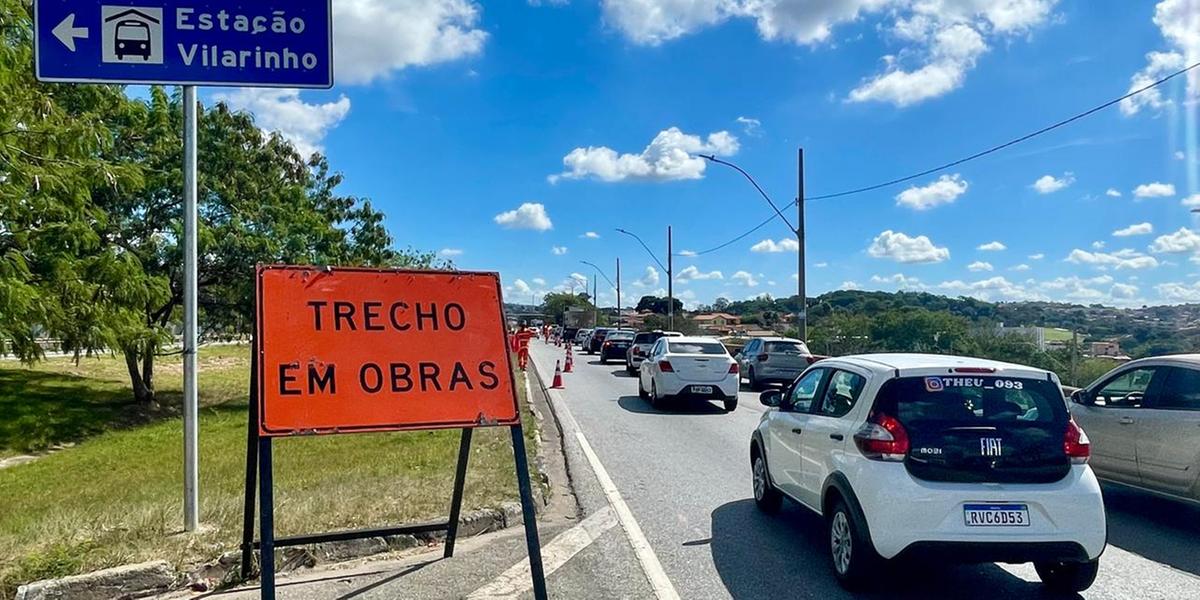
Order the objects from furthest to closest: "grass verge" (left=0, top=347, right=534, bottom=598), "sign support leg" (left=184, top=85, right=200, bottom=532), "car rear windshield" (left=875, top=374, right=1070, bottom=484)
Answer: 1. "sign support leg" (left=184, top=85, right=200, bottom=532)
2. "grass verge" (left=0, top=347, right=534, bottom=598)
3. "car rear windshield" (left=875, top=374, right=1070, bottom=484)

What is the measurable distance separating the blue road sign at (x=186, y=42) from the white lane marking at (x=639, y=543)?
419 cm

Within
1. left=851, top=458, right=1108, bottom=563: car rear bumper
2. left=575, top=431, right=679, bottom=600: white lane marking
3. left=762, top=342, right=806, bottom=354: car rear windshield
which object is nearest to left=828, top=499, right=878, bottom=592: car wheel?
left=851, top=458, right=1108, bottom=563: car rear bumper

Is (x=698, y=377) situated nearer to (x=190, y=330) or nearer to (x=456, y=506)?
(x=456, y=506)

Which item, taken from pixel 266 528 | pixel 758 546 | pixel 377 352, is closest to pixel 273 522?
pixel 266 528

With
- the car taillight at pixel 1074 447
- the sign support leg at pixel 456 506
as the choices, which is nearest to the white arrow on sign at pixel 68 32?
the sign support leg at pixel 456 506

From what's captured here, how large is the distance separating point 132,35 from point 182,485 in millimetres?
6762

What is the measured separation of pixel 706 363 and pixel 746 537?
425 inches

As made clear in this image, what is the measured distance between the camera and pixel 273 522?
5074 mm

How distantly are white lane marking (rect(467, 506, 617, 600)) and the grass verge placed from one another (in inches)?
35.1

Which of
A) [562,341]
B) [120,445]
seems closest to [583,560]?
[120,445]

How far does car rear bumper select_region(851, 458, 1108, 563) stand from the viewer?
5086 mm

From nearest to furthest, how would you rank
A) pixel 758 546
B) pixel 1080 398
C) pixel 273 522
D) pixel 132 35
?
pixel 273 522 → pixel 132 35 → pixel 758 546 → pixel 1080 398

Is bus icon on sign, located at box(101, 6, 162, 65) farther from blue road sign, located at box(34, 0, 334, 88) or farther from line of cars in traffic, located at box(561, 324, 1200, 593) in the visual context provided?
line of cars in traffic, located at box(561, 324, 1200, 593)

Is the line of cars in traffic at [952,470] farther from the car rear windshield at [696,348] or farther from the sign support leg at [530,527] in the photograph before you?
the car rear windshield at [696,348]
